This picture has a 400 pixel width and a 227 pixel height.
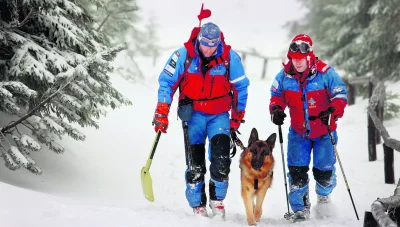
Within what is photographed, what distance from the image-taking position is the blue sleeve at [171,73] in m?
4.85

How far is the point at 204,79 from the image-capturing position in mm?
4852

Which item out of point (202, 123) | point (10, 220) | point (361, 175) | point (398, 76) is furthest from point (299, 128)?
point (398, 76)

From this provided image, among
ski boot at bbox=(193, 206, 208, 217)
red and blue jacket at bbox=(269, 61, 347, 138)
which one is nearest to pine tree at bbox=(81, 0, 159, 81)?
red and blue jacket at bbox=(269, 61, 347, 138)

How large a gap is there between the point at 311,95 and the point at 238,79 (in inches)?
Answer: 37.6

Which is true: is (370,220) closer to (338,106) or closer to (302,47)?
(338,106)

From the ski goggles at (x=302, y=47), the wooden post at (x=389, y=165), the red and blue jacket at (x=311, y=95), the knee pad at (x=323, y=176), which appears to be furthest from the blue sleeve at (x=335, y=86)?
the wooden post at (x=389, y=165)

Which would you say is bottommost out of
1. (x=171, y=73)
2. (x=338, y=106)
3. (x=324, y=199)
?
(x=324, y=199)

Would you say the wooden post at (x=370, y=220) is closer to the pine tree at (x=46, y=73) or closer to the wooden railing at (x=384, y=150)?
the wooden railing at (x=384, y=150)

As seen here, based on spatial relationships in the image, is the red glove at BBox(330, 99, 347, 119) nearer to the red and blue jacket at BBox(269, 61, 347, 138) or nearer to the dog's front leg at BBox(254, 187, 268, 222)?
the red and blue jacket at BBox(269, 61, 347, 138)

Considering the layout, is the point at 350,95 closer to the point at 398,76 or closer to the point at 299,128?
the point at 398,76

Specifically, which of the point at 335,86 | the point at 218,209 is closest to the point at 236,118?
the point at 218,209

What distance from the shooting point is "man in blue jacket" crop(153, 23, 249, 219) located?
4.84 meters

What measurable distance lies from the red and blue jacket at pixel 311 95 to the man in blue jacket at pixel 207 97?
546mm

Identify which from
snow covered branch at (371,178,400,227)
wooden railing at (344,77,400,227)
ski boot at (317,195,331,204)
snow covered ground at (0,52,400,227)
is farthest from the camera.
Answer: ski boot at (317,195,331,204)
